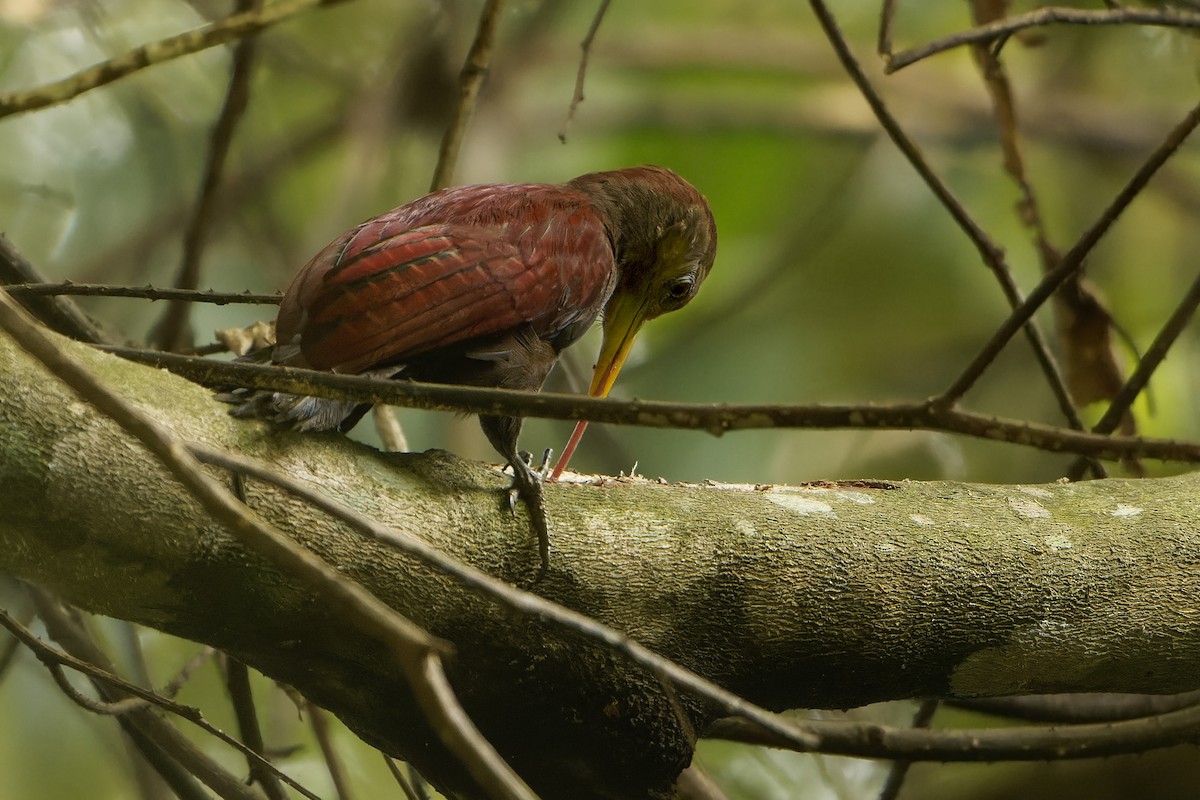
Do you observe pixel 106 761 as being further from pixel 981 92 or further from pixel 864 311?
A: pixel 981 92

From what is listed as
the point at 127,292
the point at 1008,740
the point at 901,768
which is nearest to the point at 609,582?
the point at 127,292

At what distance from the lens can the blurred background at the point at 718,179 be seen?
433 centimetres

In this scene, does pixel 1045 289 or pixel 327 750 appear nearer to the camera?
pixel 1045 289

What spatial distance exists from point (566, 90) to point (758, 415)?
4782 mm

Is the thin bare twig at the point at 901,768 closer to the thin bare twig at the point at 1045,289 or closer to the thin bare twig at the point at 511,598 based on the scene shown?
the thin bare twig at the point at 1045,289

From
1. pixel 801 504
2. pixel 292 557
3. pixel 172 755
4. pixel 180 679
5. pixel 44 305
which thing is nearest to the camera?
pixel 292 557

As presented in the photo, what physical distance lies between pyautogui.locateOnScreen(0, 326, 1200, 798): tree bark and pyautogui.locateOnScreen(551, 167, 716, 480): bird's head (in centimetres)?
91

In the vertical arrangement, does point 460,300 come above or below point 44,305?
above

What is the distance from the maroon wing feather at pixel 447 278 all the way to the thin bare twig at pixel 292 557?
0.88 metres

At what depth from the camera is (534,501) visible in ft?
5.78

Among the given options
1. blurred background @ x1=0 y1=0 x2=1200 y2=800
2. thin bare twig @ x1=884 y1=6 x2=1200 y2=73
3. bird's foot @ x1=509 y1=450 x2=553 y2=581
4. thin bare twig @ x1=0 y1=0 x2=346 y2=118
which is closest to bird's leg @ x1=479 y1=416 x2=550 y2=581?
bird's foot @ x1=509 y1=450 x2=553 y2=581

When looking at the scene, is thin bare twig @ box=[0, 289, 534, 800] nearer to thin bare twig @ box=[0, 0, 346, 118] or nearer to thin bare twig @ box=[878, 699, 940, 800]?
thin bare twig @ box=[0, 0, 346, 118]

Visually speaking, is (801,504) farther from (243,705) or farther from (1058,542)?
(243,705)

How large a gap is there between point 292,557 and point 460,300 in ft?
3.47
